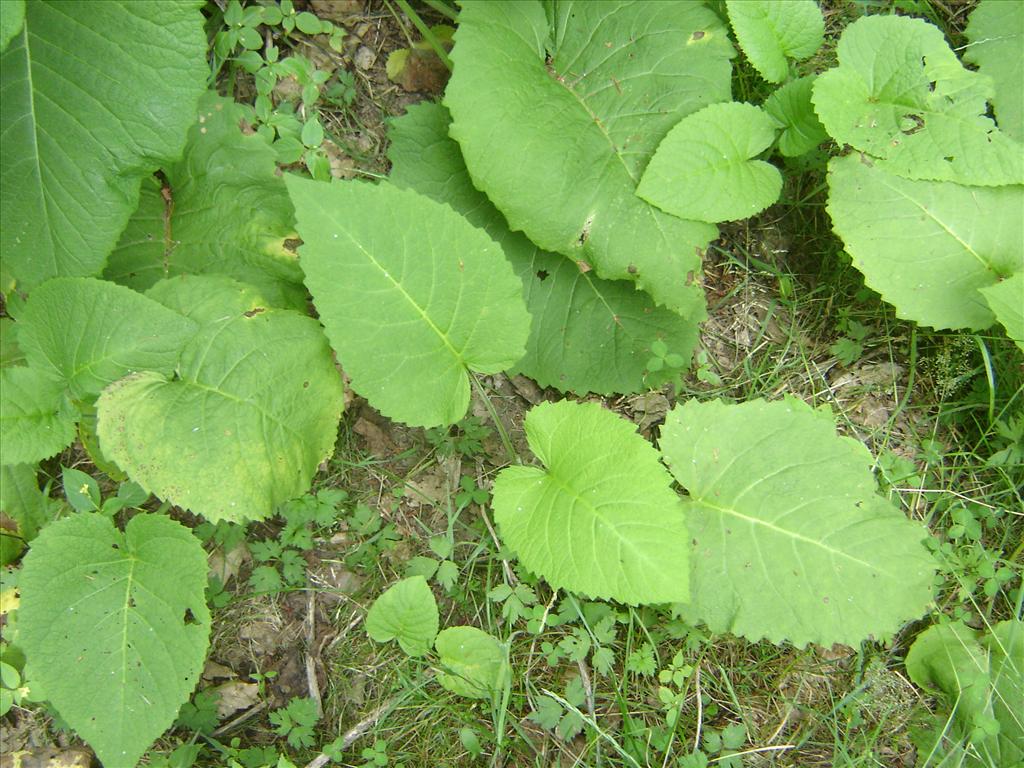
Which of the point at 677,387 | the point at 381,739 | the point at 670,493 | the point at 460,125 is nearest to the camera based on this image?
the point at 670,493

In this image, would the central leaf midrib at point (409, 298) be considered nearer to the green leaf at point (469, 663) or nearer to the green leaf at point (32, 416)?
the green leaf at point (469, 663)

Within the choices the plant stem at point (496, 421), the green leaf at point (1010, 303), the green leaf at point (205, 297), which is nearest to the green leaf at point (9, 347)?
the green leaf at point (205, 297)

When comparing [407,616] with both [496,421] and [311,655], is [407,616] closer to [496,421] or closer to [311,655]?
[311,655]

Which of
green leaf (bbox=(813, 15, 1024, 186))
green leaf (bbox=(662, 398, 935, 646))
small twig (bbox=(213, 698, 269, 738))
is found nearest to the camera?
green leaf (bbox=(662, 398, 935, 646))

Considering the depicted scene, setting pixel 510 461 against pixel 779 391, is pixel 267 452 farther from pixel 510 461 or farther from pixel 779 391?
pixel 779 391

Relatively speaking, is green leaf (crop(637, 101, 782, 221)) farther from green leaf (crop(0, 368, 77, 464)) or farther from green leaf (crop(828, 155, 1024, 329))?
green leaf (crop(0, 368, 77, 464))

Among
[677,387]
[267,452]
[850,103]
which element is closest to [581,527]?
[677,387]

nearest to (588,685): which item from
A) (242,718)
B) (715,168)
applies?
(242,718)

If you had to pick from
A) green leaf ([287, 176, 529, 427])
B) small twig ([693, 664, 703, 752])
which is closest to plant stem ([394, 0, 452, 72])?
green leaf ([287, 176, 529, 427])
